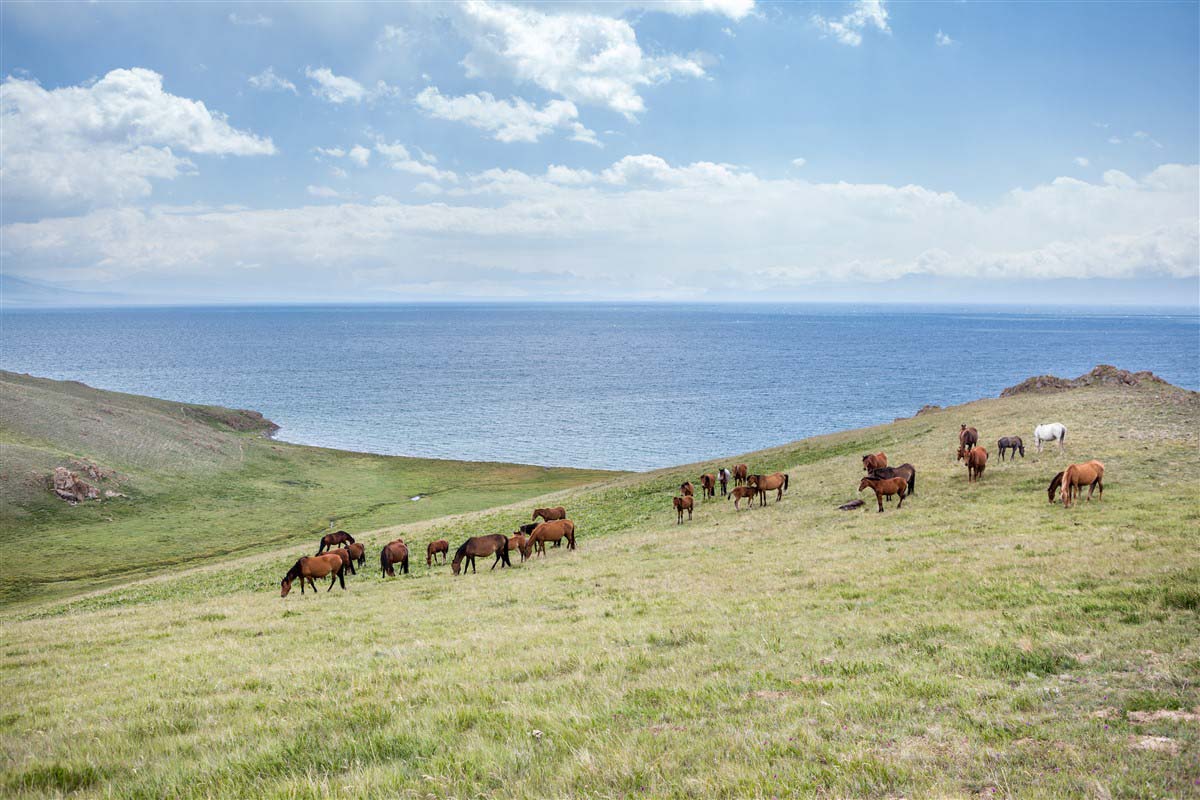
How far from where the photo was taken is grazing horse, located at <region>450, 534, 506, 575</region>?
26516 mm

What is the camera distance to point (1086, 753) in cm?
682

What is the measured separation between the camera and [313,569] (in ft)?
82.9

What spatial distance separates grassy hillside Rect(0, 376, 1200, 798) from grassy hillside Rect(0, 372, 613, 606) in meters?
30.9

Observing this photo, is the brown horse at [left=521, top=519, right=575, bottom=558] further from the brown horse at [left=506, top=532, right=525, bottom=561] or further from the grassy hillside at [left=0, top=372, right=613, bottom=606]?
the grassy hillside at [left=0, top=372, right=613, bottom=606]

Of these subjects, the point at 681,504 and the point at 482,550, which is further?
the point at 681,504

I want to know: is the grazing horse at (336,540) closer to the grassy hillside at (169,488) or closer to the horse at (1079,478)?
the grassy hillside at (169,488)

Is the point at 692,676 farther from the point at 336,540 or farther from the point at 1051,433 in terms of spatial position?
the point at 1051,433

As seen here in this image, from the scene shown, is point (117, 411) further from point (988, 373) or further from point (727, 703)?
point (988, 373)

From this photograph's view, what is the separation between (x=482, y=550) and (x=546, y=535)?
330 cm

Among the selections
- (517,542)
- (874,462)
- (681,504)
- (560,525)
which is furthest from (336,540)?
(874,462)

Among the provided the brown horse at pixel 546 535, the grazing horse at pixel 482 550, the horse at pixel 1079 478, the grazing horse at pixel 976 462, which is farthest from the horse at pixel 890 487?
the grazing horse at pixel 482 550

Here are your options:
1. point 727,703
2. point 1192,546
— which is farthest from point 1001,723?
point 1192,546

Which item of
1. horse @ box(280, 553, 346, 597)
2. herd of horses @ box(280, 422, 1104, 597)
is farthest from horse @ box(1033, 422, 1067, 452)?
horse @ box(280, 553, 346, 597)

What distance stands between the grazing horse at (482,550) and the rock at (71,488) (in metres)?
54.6
